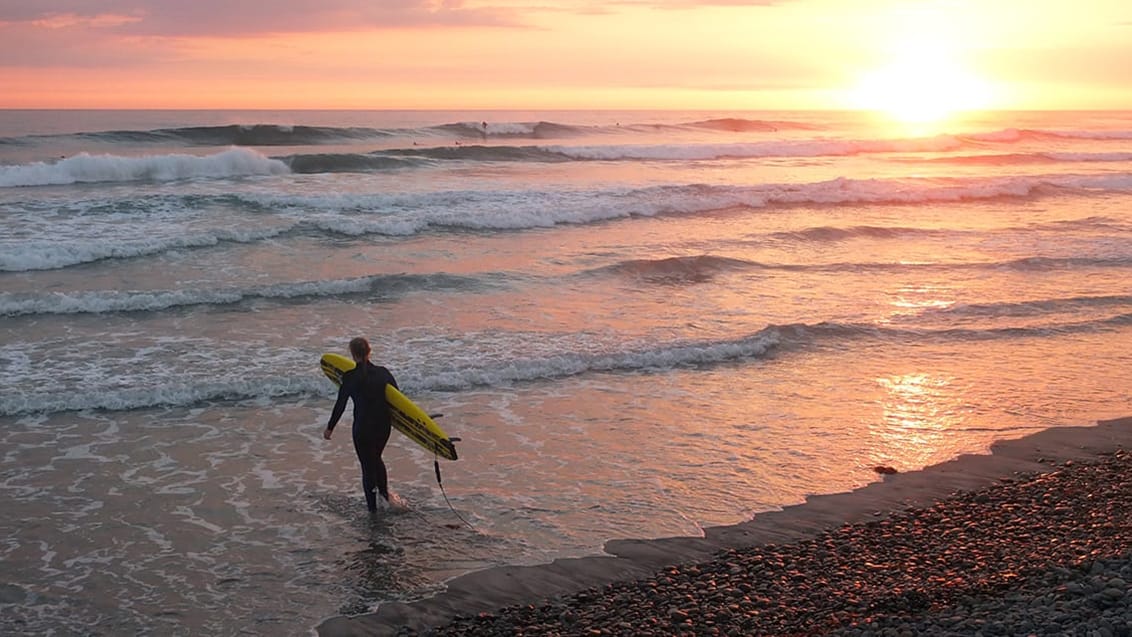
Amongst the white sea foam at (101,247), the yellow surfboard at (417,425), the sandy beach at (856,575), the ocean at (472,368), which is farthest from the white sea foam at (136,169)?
the sandy beach at (856,575)

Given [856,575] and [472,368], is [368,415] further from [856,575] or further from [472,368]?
[472,368]

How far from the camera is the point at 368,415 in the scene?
28.1 ft

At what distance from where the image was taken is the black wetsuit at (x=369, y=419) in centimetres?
851

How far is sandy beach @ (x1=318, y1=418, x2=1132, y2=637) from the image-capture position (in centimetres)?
632

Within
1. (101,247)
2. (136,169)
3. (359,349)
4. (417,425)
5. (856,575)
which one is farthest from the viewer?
(136,169)

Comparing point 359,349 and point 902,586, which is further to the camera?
point 359,349

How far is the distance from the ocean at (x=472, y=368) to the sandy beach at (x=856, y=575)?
1.29 ft

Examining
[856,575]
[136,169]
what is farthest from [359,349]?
[136,169]

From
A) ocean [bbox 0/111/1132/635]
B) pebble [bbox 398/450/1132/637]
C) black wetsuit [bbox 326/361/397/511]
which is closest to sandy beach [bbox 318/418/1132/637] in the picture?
pebble [bbox 398/450/1132/637]

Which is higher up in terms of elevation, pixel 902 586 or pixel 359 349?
pixel 359 349

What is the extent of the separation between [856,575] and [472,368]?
6986mm

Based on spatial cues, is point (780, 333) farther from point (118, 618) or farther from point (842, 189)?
point (842, 189)

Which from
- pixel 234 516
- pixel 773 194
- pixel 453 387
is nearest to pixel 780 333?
pixel 453 387

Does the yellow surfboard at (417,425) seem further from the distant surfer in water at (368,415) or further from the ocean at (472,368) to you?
the ocean at (472,368)
